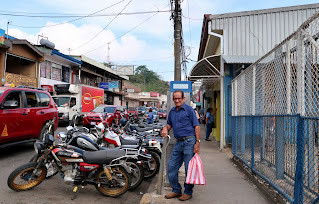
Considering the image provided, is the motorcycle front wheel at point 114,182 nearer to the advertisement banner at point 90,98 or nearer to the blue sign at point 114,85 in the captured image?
the advertisement banner at point 90,98

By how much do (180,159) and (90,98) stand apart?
17109mm

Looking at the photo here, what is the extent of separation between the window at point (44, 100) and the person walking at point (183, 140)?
5.79 meters

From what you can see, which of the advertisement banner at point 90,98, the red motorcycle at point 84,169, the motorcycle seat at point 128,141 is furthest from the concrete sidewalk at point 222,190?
the advertisement banner at point 90,98

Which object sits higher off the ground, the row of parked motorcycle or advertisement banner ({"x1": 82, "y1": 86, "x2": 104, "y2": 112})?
advertisement banner ({"x1": 82, "y1": 86, "x2": 104, "y2": 112})

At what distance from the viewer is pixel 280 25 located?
10.1m

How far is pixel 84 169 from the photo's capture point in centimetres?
452

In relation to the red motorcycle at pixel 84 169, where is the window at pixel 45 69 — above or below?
above

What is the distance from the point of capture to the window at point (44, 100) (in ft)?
28.0

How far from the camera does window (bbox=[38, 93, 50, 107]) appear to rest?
8539mm

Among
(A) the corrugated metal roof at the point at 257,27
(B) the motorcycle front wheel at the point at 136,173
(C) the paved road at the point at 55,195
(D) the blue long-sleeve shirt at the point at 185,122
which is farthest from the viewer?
(A) the corrugated metal roof at the point at 257,27

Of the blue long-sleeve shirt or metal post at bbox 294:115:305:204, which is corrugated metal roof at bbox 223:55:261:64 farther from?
metal post at bbox 294:115:305:204

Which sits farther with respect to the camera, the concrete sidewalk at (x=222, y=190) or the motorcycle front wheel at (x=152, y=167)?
the motorcycle front wheel at (x=152, y=167)

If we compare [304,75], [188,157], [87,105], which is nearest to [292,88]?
[304,75]

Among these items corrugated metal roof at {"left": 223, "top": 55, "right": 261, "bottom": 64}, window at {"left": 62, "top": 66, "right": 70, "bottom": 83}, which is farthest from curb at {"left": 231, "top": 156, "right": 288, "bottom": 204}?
window at {"left": 62, "top": 66, "right": 70, "bottom": 83}
